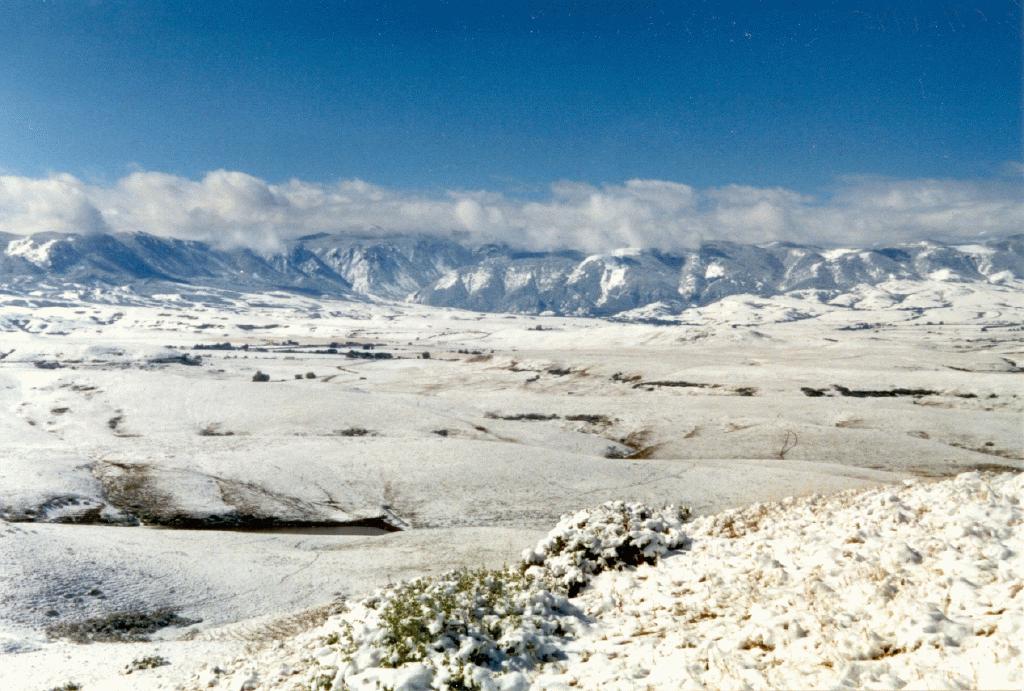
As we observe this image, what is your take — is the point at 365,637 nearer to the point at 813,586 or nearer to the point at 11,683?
the point at 813,586

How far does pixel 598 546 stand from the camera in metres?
19.3

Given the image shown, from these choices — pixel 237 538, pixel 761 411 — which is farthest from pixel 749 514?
pixel 761 411

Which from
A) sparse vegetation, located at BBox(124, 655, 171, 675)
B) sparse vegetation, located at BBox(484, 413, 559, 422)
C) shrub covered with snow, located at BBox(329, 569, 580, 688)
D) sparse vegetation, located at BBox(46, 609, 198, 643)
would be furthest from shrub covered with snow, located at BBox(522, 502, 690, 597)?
sparse vegetation, located at BBox(484, 413, 559, 422)

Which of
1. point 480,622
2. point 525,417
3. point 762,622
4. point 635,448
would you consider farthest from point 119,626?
point 525,417

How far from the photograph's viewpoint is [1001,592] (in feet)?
36.1

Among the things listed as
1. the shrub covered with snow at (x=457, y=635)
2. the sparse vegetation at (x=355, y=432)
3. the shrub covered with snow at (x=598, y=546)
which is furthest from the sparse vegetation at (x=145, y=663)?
the sparse vegetation at (x=355, y=432)

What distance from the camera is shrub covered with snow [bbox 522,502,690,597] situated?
18.5 meters

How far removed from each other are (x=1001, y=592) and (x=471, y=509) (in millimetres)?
46828

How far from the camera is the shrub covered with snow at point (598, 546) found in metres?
18.5

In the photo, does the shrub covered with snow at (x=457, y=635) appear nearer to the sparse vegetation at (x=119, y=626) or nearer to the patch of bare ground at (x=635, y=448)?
the sparse vegetation at (x=119, y=626)

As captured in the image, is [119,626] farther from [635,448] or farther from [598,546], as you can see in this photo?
[635,448]

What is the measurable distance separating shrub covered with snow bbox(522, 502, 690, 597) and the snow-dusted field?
1.11 meters

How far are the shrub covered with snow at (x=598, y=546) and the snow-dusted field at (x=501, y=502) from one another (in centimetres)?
111

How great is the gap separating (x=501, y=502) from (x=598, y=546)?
125 feet
